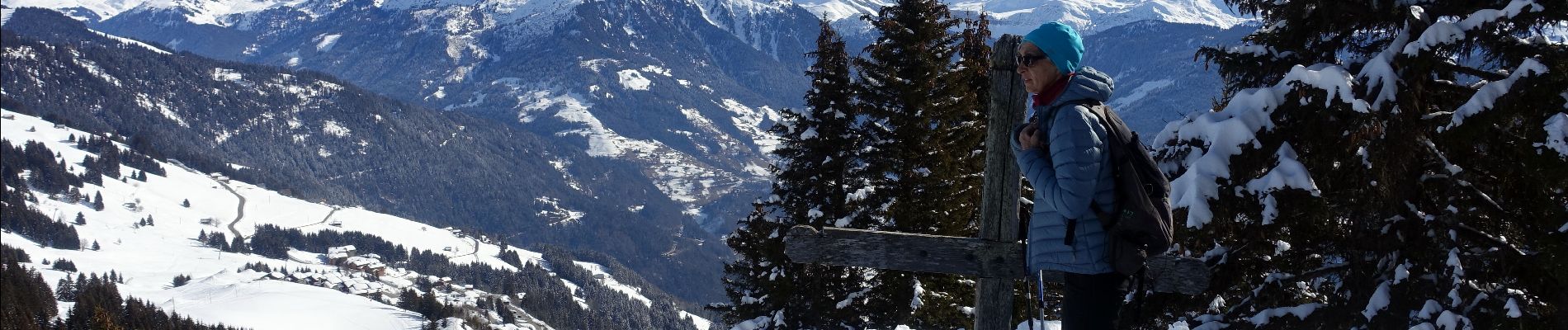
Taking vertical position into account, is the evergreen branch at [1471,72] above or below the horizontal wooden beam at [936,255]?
above

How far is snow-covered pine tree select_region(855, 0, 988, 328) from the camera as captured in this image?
47.2 ft

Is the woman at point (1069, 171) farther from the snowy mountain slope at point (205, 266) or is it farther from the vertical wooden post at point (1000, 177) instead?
Result: the snowy mountain slope at point (205, 266)

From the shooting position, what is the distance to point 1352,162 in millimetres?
6297

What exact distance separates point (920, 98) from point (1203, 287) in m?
9.62

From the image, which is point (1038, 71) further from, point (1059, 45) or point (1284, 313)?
point (1284, 313)

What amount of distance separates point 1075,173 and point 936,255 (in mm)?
1499

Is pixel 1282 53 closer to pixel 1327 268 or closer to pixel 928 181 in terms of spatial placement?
pixel 1327 268

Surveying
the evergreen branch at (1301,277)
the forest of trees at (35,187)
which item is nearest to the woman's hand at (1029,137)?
the evergreen branch at (1301,277)

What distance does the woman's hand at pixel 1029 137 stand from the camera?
12.7 feet

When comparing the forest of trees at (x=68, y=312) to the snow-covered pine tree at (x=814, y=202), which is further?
the forest of trees at (x=68, y=312)

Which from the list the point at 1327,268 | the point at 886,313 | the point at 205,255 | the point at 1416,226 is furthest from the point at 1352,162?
the point at 205,255

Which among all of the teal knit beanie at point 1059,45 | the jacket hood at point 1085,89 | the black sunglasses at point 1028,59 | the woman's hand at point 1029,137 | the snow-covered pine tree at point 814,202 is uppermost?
the teal knit beanie at point 1059,45

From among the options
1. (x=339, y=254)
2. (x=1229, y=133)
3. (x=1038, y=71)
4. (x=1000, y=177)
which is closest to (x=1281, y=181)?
(x=1229, y=133)

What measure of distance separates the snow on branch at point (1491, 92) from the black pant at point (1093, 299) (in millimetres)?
3325
